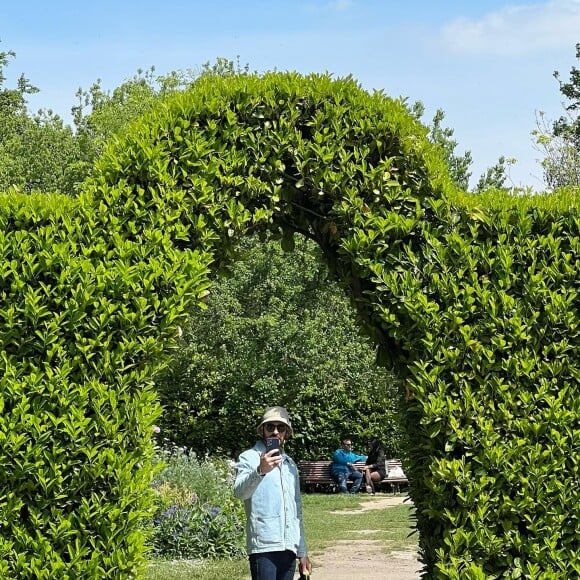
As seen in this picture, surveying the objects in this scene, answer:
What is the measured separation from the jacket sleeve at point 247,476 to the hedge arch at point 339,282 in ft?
2.24

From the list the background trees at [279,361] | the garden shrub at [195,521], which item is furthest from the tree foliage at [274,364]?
the garden shrub at [195,521]

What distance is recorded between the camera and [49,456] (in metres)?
5.25

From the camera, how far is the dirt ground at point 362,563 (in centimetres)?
992

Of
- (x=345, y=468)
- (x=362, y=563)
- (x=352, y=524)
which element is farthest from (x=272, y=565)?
(x=345, y=468)

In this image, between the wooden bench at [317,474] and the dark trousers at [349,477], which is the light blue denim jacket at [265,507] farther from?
the wooden bench at [317,474]

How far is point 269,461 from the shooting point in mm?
5539

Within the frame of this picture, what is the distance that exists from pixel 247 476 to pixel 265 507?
24 centimetres

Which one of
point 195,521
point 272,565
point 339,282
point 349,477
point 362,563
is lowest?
point 349,477

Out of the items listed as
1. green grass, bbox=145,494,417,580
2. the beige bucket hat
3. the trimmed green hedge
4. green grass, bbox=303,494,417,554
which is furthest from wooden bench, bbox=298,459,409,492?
the trimmed green hedge

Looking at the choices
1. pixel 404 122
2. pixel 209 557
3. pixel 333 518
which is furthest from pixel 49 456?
pixel 333 518

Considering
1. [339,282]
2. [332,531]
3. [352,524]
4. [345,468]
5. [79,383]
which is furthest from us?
[345,468]

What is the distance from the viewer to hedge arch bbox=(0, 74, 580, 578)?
530 cm

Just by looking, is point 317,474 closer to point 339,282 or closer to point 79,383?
point 339,282

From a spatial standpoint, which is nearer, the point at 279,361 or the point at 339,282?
the point at 339,282
